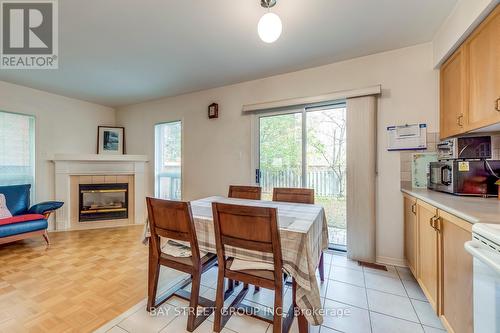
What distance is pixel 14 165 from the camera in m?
3.43

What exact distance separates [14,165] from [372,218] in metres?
5.27

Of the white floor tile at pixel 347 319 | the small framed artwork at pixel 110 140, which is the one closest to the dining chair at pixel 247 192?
the white floor tile at pixel 347 319

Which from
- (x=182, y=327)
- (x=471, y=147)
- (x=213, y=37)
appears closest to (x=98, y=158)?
(x=213, y=37)

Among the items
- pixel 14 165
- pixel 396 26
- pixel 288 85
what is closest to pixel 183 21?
pixel 288 85

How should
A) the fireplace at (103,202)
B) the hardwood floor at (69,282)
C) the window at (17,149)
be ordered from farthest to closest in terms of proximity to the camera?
the fireplace at (103,202), the window at (17,149), the hardwood floor at (69,282)

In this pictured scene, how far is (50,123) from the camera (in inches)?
151

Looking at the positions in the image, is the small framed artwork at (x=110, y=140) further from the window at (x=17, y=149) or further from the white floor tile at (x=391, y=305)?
the white floor tile at (x=391, y=305)

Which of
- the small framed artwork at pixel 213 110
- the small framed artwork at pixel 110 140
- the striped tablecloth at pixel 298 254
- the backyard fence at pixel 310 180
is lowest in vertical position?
the striped tablecloth at pixel 298 254

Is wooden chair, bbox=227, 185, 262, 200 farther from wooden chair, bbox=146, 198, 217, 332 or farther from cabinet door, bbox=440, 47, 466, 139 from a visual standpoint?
cabinet door, bbox=440, 47, 466, 139

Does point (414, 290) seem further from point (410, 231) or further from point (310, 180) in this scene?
point (310, 180)

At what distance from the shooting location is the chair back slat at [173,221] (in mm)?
1481

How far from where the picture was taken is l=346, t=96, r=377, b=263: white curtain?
8.12 feet

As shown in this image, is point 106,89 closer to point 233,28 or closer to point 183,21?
point 183,21

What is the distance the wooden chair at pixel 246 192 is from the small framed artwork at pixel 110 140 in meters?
3.42
